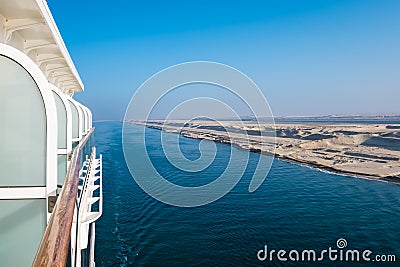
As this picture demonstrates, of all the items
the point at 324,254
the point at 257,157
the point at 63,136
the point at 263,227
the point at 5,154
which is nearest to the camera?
the point at 5,154

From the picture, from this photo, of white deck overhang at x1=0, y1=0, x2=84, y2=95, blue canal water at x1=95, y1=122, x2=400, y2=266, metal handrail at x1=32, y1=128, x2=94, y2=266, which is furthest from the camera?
blue canal water at x1=95, y1=122, x2=400, y2=266

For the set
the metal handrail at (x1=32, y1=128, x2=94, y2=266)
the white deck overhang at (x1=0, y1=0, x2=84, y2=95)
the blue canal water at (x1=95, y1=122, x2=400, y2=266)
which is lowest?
the blue canal water at (x1=95, y1=122, x2=400, y2=266)

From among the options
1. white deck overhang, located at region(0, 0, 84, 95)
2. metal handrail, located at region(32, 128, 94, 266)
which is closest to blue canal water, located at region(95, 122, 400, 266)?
white deck overhang, located at region(0, 0, 84, 95)

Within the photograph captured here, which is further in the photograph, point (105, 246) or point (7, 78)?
point (105, 246)

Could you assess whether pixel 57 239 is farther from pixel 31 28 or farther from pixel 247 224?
pixel 247 224

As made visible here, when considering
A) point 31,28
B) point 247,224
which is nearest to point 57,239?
point 31,28

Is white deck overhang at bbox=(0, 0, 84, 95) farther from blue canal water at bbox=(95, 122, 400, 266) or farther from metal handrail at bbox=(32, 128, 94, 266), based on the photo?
blue canal water at bbox=(95, 122, 400, 266)

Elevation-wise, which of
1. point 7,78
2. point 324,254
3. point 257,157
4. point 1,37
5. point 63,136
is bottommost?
point 324,254

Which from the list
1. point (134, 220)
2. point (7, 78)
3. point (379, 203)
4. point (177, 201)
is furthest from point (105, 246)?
point (379, 203)

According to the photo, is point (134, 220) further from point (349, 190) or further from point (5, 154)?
point (349, 190)
